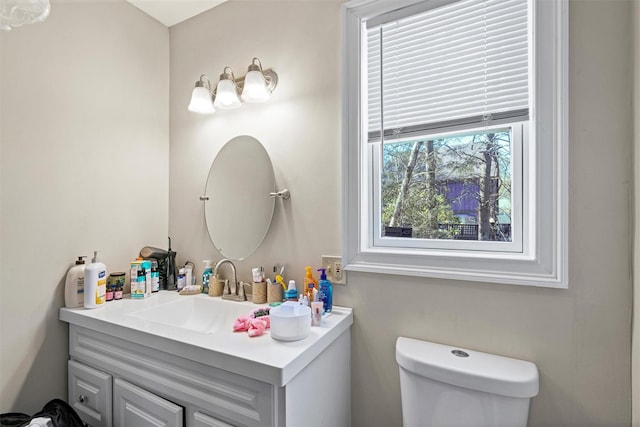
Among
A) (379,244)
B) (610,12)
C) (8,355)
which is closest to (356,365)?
(379,244)

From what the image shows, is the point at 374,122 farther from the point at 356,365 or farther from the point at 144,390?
the point at 144,390

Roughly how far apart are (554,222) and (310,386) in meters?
0.97

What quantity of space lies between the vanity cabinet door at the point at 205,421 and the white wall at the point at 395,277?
22.5 inches

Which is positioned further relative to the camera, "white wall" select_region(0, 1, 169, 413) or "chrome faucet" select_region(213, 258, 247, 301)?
"chrome faucet" select_region(213, 258, 247, 301)

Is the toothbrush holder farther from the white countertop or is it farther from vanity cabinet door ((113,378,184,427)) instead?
vanity cabinet door ((113,378,184,427))

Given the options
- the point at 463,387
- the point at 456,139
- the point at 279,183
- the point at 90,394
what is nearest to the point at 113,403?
the point at 90,394

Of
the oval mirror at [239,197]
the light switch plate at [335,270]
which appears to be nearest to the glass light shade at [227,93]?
the oval mirror at [239,197]

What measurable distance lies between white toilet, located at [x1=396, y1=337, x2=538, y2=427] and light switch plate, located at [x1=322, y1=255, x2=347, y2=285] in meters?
0.36

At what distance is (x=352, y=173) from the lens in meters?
1.28

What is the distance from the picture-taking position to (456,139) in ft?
3.98

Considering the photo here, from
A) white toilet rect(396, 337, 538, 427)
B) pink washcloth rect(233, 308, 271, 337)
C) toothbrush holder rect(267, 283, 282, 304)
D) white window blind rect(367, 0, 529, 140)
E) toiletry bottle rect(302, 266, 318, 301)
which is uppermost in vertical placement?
white window blind rect(367, 0, 529, 140)

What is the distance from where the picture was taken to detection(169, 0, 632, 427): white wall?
35.9 inches

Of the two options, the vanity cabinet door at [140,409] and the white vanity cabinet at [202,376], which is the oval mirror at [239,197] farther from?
the vanity cabinet door at [140,409]

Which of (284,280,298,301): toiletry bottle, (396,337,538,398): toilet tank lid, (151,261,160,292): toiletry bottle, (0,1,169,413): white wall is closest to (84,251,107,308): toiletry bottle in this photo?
(0,1,169,413): white wall
